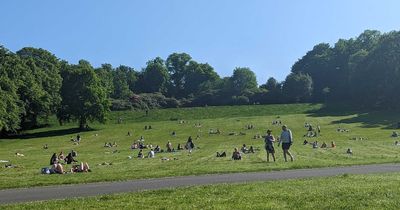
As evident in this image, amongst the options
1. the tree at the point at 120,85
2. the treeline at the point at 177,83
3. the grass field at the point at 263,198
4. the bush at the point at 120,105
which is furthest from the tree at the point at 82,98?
the grass field at the point at 263,198

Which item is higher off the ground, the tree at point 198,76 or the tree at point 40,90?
the tree at point 198,76

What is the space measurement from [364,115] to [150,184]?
8071 centimetres

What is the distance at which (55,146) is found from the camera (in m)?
66.4

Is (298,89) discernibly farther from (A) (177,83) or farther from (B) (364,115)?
(A) (177,83)

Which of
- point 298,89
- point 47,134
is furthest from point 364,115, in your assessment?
point 47,134

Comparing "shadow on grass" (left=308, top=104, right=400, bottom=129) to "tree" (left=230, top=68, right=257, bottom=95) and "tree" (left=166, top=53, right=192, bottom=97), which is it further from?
"tree" (left=166, top=53, right=192, bottom=97)

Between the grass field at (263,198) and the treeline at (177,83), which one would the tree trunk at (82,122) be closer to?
the treeline at (177,83)

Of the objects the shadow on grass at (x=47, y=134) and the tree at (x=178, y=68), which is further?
the tree at (x=178, y=68)

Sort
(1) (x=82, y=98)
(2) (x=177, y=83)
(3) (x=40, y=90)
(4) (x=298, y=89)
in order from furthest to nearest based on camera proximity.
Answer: (2) (x=177, y=83), (4) (x=298, y=89), (1) (x=82, y=98), (3) (x=40, y=90)

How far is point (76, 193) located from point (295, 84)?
394 ft

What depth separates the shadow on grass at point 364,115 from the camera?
8011 centimetres

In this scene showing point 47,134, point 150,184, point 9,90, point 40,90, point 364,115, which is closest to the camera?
point 150,184

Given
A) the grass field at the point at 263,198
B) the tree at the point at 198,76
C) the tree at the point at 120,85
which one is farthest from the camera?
the tree at the point at 198,76

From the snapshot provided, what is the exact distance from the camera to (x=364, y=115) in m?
94.8
